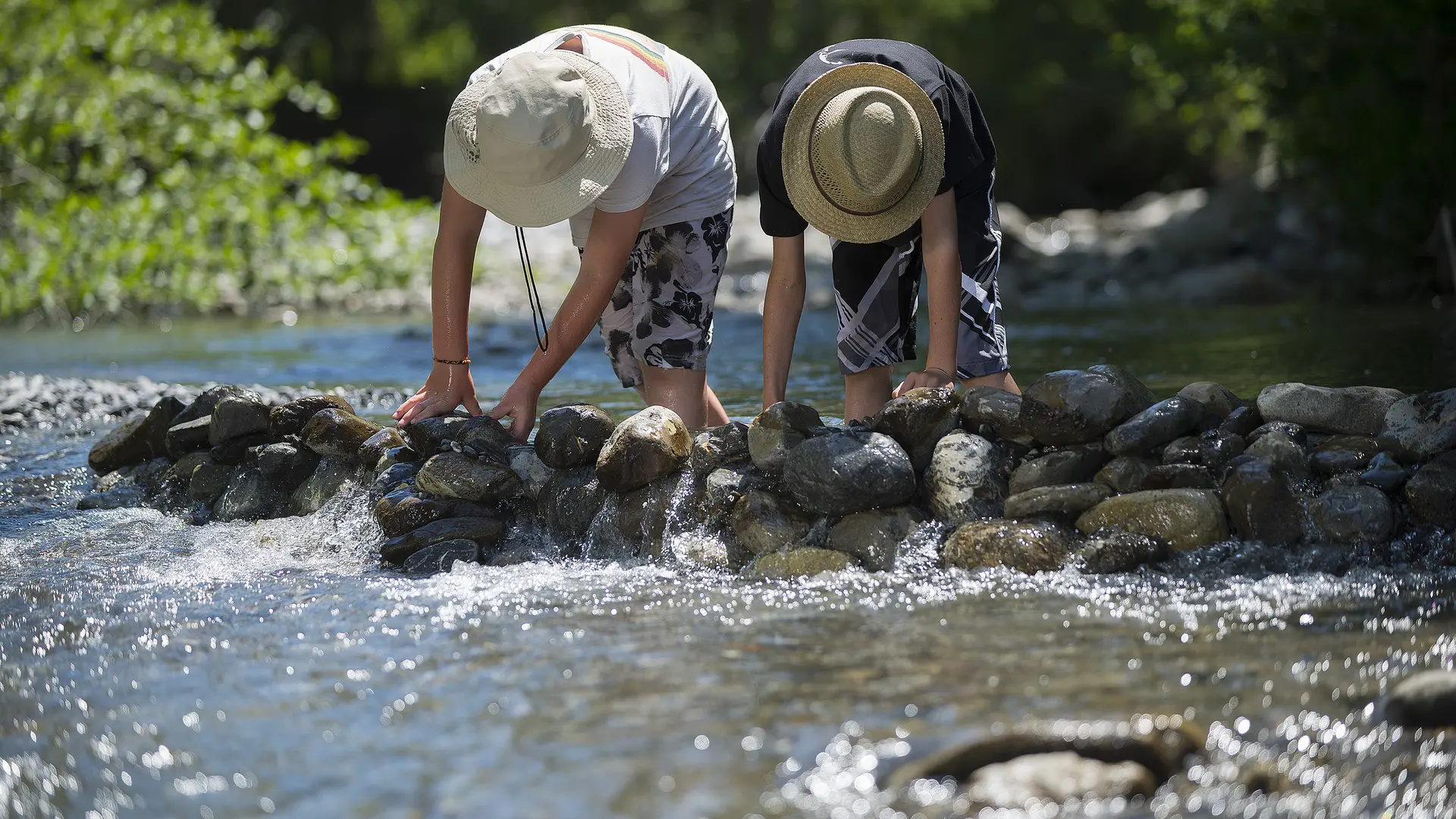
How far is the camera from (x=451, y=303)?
14.0ft

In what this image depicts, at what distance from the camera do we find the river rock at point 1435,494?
11.7ft

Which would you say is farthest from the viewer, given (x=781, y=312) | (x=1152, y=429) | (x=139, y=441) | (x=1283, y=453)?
(x=139, y=441)

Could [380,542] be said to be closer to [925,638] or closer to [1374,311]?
[925,638]

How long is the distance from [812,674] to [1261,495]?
147 cm

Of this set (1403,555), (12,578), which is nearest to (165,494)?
(12,578)

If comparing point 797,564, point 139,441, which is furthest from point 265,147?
point 797,564

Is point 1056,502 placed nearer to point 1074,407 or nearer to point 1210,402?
point 1074,407

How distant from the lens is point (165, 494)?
4777 millimetres

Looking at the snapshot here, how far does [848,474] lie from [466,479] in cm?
114

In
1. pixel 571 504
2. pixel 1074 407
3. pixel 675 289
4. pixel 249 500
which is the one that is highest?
pixel 675 289

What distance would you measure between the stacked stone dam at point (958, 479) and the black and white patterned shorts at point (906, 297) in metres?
0.43

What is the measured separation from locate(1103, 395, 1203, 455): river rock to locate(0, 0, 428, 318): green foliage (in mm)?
10707

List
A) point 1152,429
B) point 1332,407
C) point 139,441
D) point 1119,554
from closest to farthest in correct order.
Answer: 1. point 1119,554
2. point 1152,429
3. point 1332,407
4. point 139,441

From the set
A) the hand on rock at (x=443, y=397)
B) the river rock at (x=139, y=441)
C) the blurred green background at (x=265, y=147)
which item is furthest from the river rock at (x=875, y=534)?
the blurred green background at (x=265, y=147)
